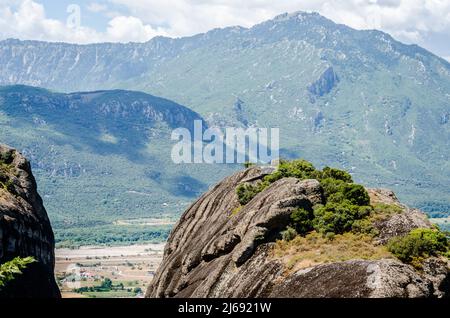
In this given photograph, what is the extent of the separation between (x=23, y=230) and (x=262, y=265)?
29748 millimetres

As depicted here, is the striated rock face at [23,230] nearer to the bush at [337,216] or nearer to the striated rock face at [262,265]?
the striated rock face at [262,265]

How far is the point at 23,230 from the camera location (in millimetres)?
68188

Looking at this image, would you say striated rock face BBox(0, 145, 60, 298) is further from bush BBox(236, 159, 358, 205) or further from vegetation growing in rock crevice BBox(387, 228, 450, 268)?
vegetation growing in rock crevice BBox(387, 228, 450, 268)

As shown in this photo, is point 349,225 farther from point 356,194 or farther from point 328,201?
point 356,194

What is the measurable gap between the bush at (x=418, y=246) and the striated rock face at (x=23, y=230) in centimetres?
3093

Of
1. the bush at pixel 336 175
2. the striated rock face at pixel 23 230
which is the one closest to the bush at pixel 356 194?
the bush at pixel 336 175

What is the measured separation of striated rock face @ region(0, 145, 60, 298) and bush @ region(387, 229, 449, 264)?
101 feet

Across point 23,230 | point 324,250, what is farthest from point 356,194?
point 23,230

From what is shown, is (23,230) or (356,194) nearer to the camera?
(356,194)

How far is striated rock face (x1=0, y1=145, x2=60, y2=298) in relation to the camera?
63.8 metres

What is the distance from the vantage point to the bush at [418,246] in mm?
42719

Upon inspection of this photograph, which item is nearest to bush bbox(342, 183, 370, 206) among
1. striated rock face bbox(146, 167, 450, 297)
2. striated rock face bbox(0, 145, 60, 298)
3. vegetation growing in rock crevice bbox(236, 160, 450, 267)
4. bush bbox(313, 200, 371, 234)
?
vegetation growing in rock crevice bbox(236, 160, 450, 267)
